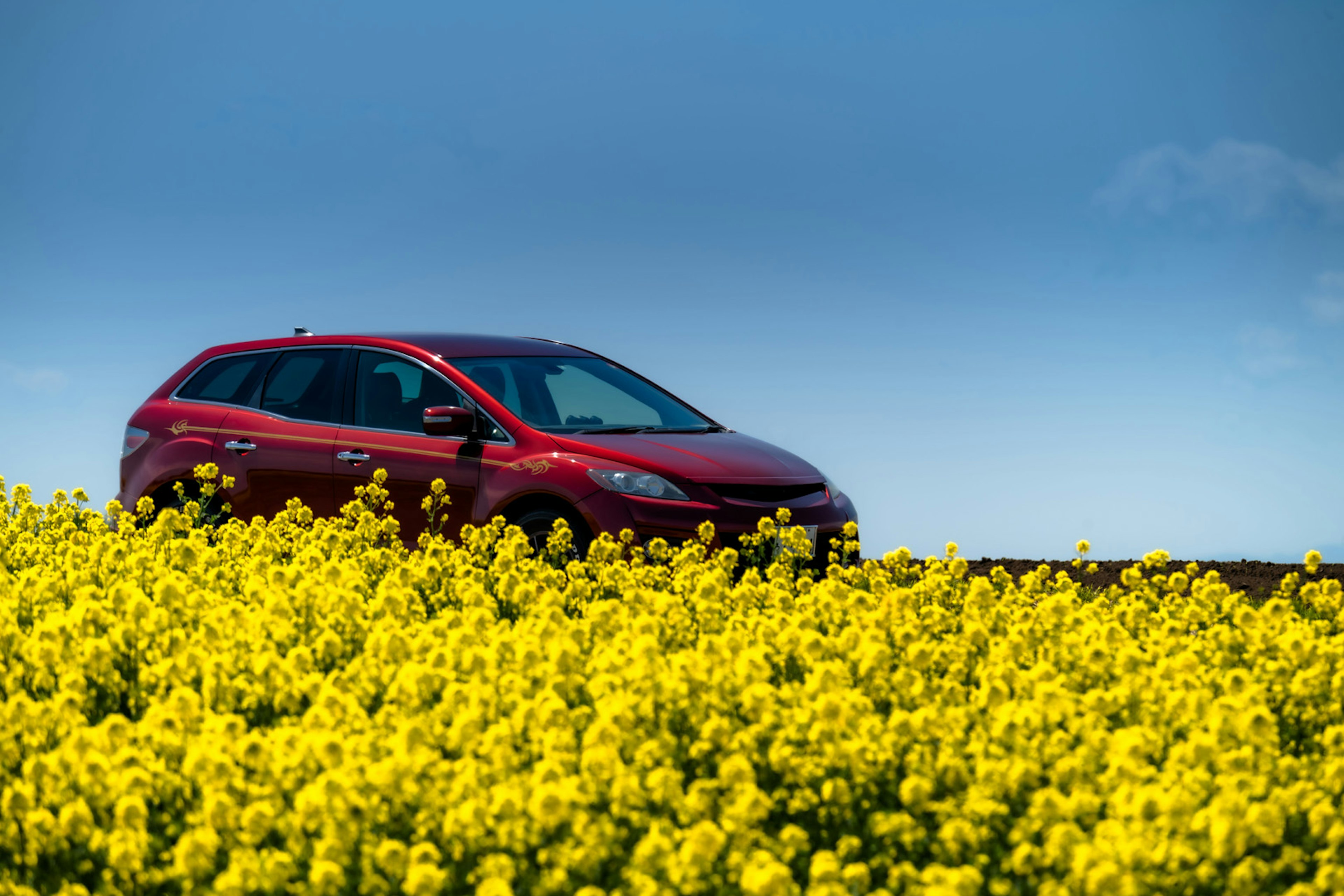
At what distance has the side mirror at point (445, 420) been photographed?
23.6 feet

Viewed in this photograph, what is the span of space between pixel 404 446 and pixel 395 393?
56 cm

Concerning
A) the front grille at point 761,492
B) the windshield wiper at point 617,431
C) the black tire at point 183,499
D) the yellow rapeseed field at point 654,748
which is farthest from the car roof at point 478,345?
the yellow rapeseed field at point 654,748

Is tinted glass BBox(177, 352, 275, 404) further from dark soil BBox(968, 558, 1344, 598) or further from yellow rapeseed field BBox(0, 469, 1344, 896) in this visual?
dark soil BBox(968, 558, 1344, 598)

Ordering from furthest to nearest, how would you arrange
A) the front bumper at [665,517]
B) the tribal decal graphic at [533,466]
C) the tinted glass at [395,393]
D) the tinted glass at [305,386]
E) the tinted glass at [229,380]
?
the tinted glass at [229,380], the tinted glass at [305,386], the tinted glass at [395,393], the tribal decal graphic at [533,466], the front bumper at [665,517]

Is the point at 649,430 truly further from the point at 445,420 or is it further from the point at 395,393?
the point at 395,393

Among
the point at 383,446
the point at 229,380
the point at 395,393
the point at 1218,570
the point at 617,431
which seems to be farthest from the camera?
the point at 1218,570

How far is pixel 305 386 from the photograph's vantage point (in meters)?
8.56

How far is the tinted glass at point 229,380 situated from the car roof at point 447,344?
98mm

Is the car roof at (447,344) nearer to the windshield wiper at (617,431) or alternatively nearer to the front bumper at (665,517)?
the windshield wiper at (617,431)

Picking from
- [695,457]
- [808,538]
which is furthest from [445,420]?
[808,538]

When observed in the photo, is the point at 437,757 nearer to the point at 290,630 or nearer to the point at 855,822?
the point at 855,822

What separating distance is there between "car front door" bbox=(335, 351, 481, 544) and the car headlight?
95 cm

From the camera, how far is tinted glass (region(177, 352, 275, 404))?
8.91 metres

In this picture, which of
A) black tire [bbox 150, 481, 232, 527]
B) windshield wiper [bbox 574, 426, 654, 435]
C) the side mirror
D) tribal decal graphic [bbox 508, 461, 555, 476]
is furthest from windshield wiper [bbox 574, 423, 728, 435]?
black tire [bbox 150, 481, 232, 527]
